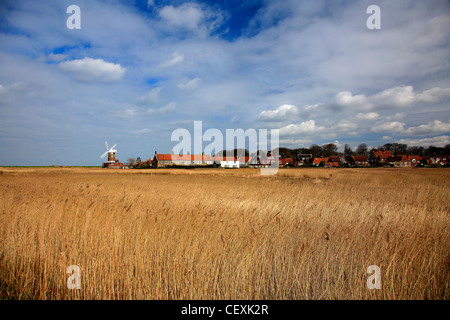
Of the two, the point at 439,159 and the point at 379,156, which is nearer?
the point at 439,159

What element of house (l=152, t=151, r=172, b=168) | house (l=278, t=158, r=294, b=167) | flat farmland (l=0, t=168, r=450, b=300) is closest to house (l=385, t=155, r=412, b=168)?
house (l=278, t=158, r=294, b=167)

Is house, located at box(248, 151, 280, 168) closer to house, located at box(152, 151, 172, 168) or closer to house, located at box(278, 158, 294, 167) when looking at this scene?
house, located at box(278, 158, 294, 167)

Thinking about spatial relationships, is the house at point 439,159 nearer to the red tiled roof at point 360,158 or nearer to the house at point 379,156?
the house at point 379,156

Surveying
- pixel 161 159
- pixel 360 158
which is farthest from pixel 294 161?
pixel 161 159

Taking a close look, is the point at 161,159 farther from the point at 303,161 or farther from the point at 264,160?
the point at 303,161

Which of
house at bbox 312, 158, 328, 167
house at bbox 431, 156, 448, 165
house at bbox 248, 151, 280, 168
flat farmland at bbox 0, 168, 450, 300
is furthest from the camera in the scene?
house at bbox 312, 158, 328, 167

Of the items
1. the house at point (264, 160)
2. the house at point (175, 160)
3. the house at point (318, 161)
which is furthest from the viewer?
the house at point (175, 160)

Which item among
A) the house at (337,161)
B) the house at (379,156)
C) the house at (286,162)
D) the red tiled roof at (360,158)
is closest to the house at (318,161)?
the house at (337,161)
